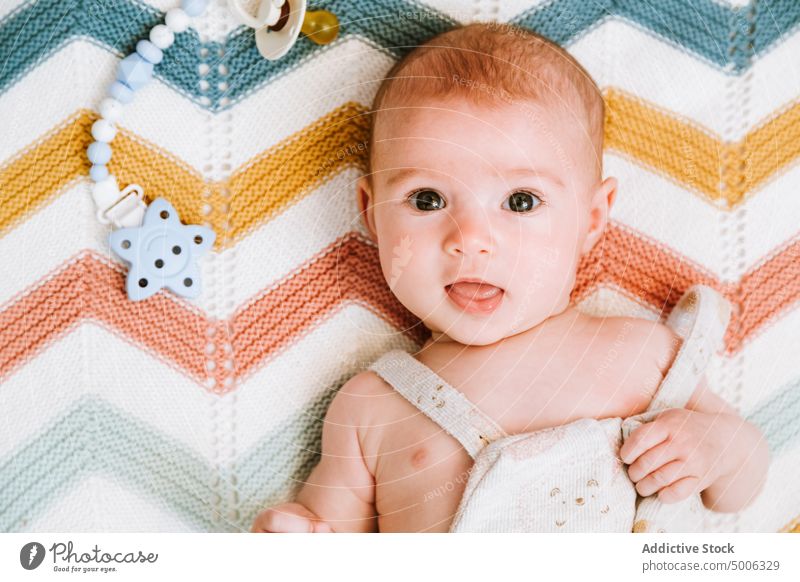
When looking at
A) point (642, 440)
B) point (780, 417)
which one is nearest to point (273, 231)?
point (642, 440)

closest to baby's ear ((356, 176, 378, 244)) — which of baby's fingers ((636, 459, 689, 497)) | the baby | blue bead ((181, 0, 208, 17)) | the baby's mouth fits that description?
the baby

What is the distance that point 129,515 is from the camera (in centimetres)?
76

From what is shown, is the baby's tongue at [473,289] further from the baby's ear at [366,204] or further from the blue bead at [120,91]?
the blue bead at [120,91]

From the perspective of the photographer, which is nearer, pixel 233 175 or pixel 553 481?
pixel 553 481

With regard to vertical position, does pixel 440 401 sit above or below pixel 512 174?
below

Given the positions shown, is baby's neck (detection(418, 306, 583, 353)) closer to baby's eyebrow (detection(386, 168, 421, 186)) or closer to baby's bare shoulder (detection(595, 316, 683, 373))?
baby's bare shoulder (detection(595, 316, 683, 373))

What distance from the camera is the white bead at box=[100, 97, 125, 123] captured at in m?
0.75

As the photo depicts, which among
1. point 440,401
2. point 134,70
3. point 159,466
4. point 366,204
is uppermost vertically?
point 134,70

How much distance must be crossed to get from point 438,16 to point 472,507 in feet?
1.50

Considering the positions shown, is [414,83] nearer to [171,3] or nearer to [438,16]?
[438,16]

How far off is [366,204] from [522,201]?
0.16 meters

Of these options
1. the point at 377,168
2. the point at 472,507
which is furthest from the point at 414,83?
the point at 472,507

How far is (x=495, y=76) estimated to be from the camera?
67 cm

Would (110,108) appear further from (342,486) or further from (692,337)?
(692,337)
